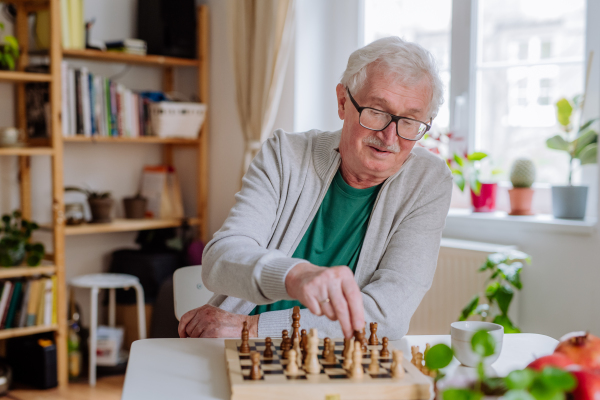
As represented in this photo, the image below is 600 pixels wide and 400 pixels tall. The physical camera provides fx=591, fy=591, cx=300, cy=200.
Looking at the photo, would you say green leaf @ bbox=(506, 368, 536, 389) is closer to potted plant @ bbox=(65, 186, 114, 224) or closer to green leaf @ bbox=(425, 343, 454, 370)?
green leaf @ bbox=(425, 343, 454, 370)

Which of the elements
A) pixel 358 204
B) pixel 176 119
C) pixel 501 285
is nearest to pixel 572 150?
pixel 501 285

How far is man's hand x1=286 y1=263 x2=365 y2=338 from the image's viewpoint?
0.93m

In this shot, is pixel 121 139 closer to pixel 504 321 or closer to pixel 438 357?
pixel 504 321

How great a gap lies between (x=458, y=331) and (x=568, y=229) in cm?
137

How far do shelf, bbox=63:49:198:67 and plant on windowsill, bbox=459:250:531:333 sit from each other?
6.44 feet

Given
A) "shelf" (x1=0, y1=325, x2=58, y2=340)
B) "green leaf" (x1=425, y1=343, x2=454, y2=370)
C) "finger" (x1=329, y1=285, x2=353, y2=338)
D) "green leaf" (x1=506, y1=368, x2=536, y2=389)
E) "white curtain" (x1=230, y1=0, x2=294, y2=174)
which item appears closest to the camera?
"green leaf" (x1=506, y1=368, x2=536, y2=389)

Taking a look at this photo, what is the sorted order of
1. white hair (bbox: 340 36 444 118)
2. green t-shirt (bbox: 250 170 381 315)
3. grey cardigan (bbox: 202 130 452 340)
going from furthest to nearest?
green t-shirt (bbox: 250 170 381 315) → white hair (bbox: 340 36 444 118) → grey cardigan (bbox: 202 130 452 340)

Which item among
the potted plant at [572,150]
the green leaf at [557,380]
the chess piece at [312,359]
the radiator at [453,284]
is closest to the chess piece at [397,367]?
the chess piece at [312,359]

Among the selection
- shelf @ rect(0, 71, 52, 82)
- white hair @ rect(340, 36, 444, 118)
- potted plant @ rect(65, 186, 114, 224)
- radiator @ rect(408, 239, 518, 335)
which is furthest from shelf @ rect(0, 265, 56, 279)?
white hair @ rect(340, 36, 444, 118)

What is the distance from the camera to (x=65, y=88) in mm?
2838

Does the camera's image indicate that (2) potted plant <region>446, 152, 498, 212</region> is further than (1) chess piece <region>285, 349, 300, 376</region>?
Yes

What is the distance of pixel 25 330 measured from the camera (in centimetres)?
268

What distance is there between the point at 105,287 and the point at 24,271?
1.21 feet

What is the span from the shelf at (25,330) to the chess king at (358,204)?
5.27ft
